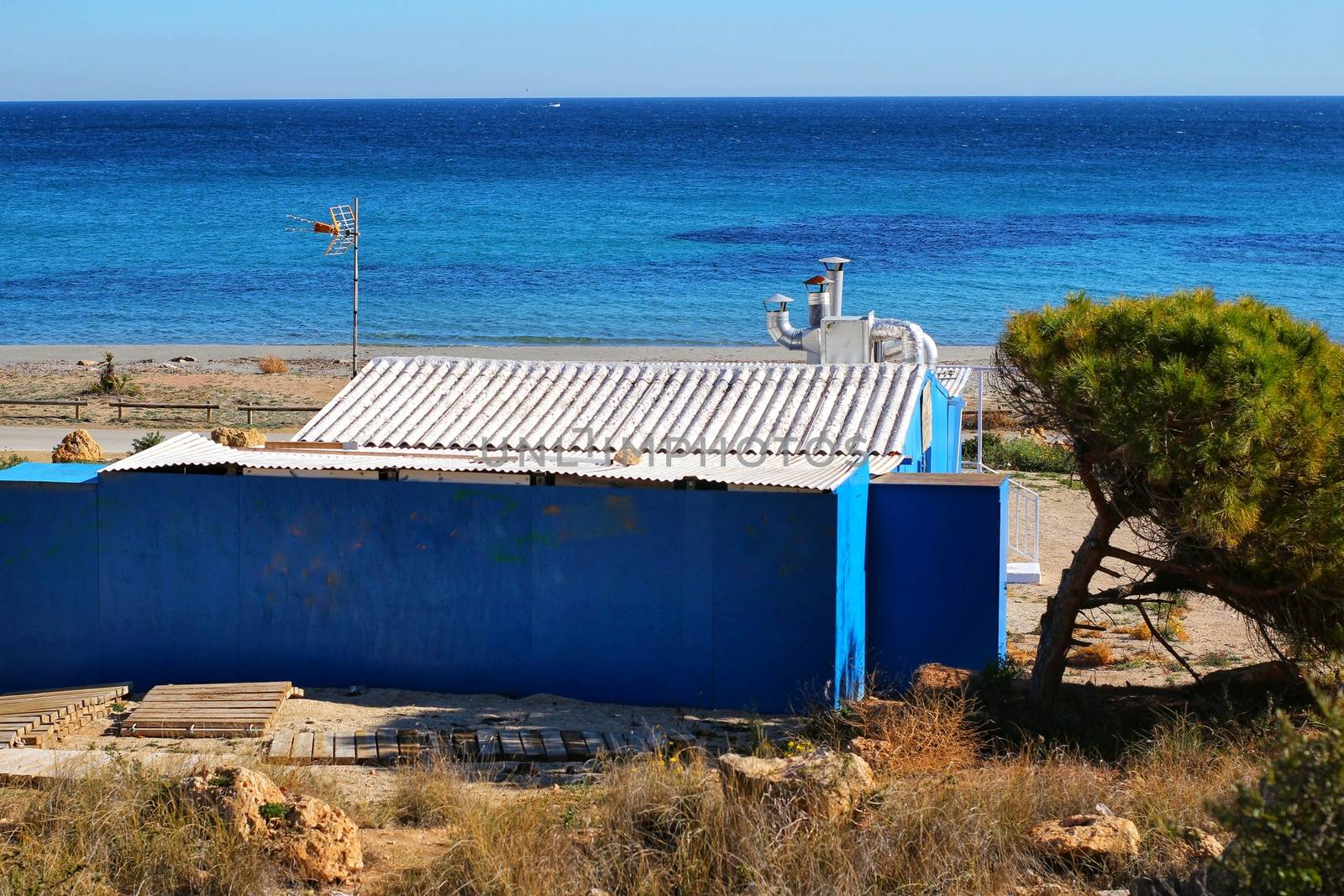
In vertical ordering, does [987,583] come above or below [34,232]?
below

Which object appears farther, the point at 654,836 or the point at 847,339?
the point at 847,339

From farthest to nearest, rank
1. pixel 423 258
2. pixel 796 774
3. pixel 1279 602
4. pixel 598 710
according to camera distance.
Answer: pixel 423 258 < pixel 598 710 < pixel 1279 602 < pixel 796 774

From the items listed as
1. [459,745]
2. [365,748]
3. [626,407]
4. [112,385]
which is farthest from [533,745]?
[112,385]

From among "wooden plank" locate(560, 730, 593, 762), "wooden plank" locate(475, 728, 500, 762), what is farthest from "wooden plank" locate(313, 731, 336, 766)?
"wooden plank" locate(560, 730, 593, 762)

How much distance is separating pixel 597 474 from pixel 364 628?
95.5 inches

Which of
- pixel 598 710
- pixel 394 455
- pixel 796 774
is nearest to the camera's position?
pixel 796 774

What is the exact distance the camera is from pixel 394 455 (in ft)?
42.1

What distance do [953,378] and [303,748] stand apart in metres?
12.3

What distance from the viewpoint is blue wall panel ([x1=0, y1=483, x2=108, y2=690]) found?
477 inches

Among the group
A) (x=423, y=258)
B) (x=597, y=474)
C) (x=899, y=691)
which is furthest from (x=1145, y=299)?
(x=423, y=258)

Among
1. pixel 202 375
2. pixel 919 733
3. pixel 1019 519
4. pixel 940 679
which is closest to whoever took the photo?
pixel 919 733

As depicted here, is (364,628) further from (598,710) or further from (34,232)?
(34,232)

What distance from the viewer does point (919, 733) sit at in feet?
30.2

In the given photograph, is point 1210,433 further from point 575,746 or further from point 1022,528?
point 1022,528
